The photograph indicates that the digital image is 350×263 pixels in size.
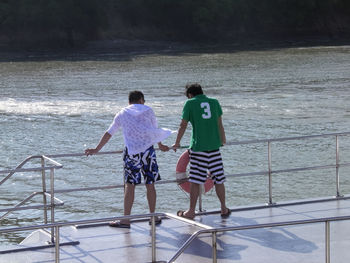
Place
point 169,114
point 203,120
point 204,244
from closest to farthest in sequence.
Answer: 1. point 204,244
2. point 203,120
3. point 169,114

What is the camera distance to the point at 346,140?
2348 centimetres

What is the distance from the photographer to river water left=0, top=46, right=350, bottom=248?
61.0 ft

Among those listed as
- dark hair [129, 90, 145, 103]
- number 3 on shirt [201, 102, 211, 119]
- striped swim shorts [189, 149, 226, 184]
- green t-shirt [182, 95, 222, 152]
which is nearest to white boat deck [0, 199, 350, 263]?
striped swim shorts [189, 149, 226, 184]

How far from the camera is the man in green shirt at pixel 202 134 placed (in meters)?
7.21

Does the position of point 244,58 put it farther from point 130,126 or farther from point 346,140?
point 130,126

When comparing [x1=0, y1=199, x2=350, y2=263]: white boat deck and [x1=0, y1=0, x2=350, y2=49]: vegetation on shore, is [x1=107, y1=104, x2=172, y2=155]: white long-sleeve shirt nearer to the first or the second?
[x1=0, y1=199, x2=350, y2=263]: white boat deck

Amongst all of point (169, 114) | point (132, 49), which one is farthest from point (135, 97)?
point (132, 49)

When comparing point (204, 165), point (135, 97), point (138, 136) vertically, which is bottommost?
point (204, 165)

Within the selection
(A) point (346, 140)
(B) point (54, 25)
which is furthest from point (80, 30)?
(A) point (346, 140)

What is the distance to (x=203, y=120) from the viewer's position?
7215 millimetres

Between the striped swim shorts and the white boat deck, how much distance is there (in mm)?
509

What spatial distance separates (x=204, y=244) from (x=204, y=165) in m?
0.95

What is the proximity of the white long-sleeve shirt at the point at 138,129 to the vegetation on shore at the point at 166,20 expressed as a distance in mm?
63508

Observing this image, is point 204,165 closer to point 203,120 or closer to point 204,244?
point 203,120
